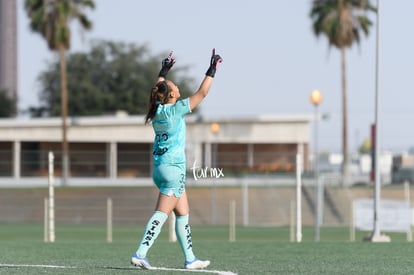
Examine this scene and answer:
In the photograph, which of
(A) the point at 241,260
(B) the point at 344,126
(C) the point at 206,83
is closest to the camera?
(C) the point at 206,83

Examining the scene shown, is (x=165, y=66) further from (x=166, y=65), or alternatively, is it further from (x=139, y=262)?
(x=139, y=262)

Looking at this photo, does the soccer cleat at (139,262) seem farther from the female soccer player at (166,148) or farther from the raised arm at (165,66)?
the raised arm at (165,66)

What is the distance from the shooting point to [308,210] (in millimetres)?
53281

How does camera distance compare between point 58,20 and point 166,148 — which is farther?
point 58,20

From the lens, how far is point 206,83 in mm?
11305

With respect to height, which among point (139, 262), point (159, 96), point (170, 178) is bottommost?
point (139, 262)

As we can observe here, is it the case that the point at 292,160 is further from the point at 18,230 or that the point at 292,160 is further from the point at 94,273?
the point at 94,273

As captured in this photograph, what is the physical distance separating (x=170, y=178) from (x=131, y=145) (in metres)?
58.8

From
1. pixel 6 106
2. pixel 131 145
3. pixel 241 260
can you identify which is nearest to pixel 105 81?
pixel 6 106

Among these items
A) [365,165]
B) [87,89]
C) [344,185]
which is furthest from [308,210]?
[87,89]

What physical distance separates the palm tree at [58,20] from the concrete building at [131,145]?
2144mm

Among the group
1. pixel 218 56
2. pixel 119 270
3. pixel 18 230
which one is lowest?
pixel 18 230

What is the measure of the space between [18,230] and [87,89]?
188 ft

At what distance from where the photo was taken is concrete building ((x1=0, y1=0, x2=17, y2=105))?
13338 centimetres
